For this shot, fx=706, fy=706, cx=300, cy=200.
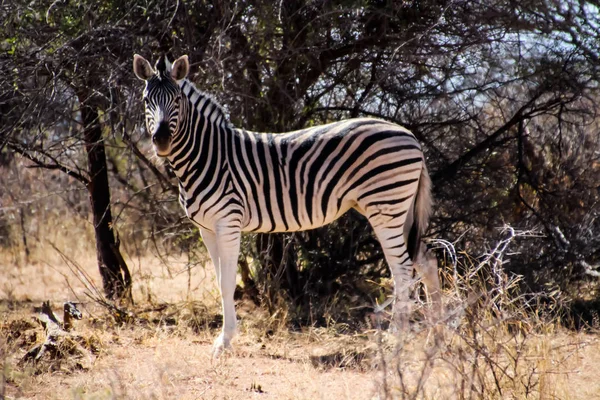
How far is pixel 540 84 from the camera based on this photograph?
23.7 feet

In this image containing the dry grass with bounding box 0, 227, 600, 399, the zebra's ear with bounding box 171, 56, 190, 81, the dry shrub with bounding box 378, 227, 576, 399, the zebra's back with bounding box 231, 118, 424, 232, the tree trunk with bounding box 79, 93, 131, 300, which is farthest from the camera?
the tree trunk with bounding box 79, 93, 131, 300

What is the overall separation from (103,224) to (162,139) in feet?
9.71

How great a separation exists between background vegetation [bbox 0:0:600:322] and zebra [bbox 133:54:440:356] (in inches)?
22.4

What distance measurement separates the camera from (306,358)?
5.70 meters

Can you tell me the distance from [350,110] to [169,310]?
285 centimetres

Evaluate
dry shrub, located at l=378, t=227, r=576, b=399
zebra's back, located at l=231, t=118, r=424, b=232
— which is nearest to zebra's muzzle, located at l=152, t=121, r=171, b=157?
zebra's back, located at l=231, t=118, r=424, b=232

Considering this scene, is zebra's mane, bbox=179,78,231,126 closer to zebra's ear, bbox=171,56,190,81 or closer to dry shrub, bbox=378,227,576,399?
zebra's ear, bbox=171,56,190,81

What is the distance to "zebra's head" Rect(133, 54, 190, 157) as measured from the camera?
5.59 metres

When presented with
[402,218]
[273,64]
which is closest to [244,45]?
[273,64]

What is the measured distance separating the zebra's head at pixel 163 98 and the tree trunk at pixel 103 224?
216cm

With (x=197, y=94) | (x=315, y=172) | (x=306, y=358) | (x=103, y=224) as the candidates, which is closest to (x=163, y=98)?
(x=197, y=94)

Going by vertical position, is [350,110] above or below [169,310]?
above

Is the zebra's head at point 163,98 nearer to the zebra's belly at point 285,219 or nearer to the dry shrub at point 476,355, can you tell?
the zebra's belly at point 285,219

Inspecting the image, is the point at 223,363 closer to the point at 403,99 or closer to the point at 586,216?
the point at 403,99
